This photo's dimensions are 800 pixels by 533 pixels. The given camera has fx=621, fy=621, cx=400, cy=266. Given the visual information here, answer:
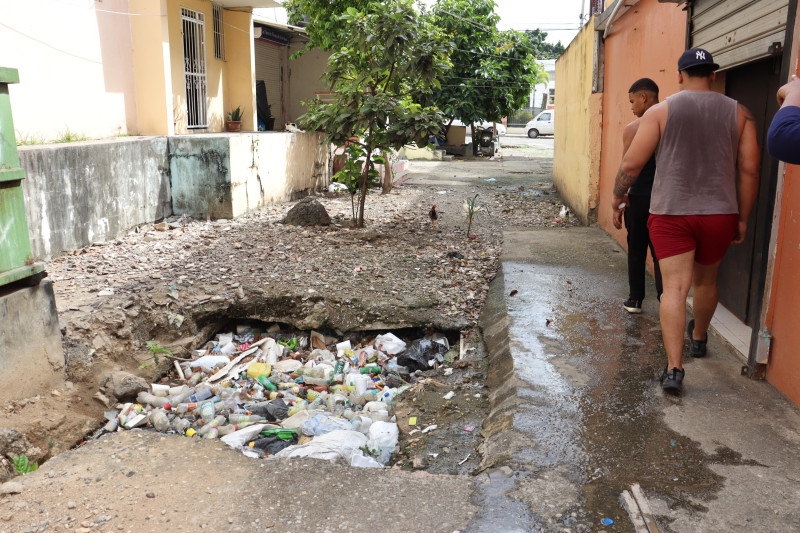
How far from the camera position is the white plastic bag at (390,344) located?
488 centimetres

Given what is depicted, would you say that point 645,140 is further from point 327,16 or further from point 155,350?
point 327,16

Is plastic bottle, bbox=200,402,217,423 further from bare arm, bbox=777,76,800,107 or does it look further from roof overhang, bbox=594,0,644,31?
roof overhang, bbox=594,0,644,31

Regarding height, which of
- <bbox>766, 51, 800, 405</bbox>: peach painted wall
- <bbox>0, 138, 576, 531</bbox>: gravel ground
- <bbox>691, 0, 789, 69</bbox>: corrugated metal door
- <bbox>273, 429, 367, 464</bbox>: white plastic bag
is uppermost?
<bbox>691, 0, 789, 69</bbox>: corrugated metal door

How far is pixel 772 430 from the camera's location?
8.73 ft

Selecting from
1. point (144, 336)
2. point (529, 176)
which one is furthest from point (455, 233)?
point (529, 176)

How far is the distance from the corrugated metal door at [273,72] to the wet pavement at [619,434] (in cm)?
1383

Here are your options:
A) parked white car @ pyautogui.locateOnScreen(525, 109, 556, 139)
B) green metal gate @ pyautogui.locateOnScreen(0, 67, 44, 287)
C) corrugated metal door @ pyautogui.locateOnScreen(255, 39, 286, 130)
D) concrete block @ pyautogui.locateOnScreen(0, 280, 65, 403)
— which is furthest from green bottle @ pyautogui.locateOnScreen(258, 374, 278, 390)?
parked white car @ pyautogui.locateOnScreen(525, 109, 556, 139)

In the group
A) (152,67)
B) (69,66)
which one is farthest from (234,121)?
(69,66)

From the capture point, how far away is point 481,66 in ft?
68.1

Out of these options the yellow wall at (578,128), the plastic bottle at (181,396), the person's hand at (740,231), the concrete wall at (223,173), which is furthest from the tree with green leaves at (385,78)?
the person's hand at (740,231)

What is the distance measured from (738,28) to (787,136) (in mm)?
1790

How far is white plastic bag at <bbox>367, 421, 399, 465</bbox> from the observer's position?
3283mm

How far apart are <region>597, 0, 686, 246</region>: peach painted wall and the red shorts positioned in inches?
79.3

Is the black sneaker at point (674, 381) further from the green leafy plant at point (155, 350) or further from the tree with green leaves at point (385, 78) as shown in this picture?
the tree with green leaves at point (385, 78)
